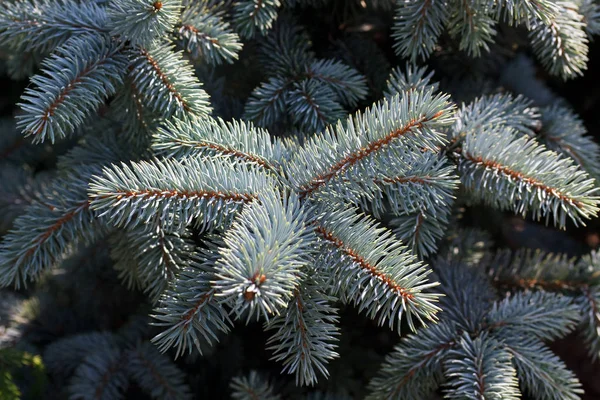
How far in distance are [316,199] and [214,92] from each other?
0.38 m

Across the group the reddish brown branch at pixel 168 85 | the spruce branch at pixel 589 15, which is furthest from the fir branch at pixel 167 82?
the spruce branch at pixel 589 15

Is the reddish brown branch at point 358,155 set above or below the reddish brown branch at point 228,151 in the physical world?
above

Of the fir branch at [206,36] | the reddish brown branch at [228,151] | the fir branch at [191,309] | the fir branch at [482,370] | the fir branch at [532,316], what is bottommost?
the fir branch at [482,370]

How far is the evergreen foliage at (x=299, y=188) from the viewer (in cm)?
56

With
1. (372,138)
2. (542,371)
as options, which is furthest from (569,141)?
(372,138)

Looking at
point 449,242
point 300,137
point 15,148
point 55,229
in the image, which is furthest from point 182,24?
point 15,148

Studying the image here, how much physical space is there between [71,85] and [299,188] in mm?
309

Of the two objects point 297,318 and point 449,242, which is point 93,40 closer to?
point 297,318

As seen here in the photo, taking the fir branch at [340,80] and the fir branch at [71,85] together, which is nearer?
the fir branch at [71,85]

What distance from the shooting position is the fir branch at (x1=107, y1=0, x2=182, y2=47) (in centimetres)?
63

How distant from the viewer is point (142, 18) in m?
0.63

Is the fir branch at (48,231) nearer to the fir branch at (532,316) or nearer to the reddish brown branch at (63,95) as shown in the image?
the reddish brown branch at (63,95)

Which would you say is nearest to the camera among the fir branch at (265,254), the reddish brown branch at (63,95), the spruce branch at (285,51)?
the fir branch at (265,254)

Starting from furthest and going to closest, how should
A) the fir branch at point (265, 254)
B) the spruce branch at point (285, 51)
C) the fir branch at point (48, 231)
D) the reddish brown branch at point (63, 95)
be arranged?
the spruce branch at point (285, 51) → the fir branch at point (48, 231) → the reddish brown branch at point (63, 95) → the fir branch at point (265, 254)
